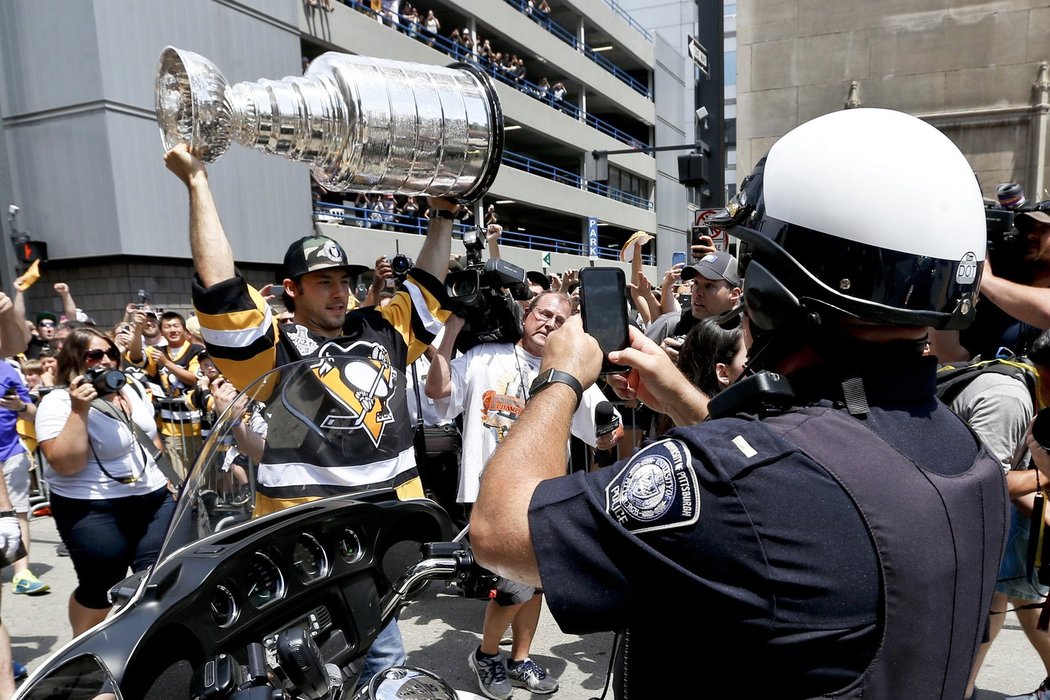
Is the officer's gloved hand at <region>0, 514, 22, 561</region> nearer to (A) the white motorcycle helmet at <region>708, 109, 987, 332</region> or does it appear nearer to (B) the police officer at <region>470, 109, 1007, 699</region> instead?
(B) the police officer at <region>470, 109, 1007, 699</region>

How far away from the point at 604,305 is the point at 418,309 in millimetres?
1793

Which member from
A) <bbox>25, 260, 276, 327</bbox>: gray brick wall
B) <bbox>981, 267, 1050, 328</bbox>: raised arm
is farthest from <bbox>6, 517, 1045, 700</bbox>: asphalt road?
<bbox>25, 260, 276, 327</bbox>: gray brick wall

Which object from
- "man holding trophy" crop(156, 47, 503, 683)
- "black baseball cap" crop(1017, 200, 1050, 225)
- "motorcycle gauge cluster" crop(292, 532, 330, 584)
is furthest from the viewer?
"black baseball cap" crop(1017, 200, 1050, 225)

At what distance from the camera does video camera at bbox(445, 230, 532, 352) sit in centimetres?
341

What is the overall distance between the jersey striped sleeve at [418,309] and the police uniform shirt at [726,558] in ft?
7.24

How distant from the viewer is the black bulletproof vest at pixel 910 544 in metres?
0.99

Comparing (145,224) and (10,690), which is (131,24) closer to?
(145,224)

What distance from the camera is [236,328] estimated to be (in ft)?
8.19

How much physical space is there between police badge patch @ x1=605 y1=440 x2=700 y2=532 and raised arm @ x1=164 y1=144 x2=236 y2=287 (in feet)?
6.06

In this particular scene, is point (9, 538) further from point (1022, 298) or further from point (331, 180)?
point (1022, 298)

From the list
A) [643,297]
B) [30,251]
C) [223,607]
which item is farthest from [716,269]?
[30,251]

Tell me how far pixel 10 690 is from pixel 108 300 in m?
11.4

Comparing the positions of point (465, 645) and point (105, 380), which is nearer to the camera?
point (105, 380)

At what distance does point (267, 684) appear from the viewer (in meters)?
1.37
